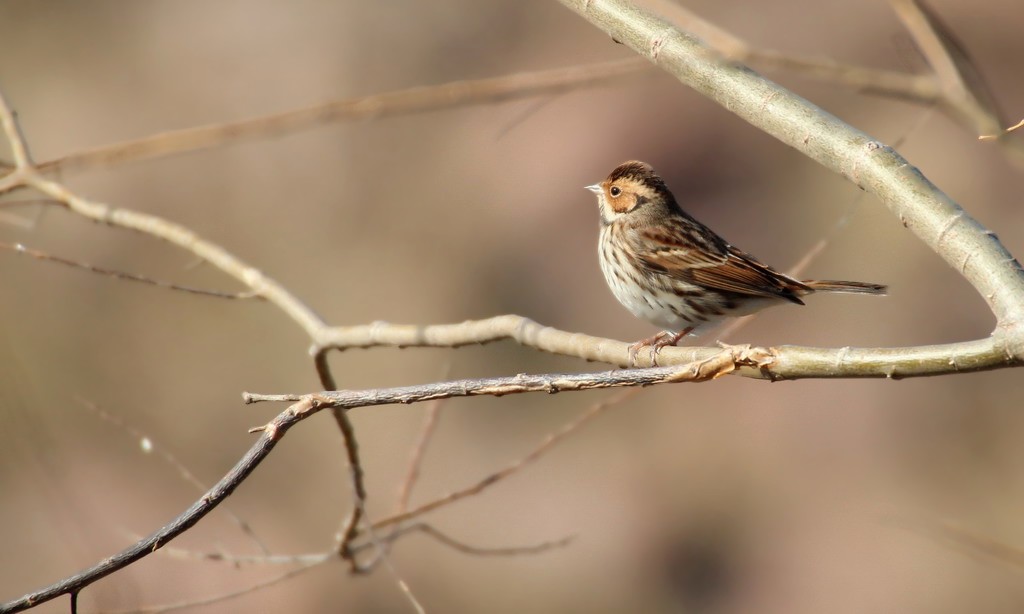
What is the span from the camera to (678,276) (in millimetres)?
5566

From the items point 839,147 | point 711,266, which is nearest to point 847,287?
point 711,266

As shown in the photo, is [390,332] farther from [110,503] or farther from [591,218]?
[110,503]

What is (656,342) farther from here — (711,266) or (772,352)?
(772,352)

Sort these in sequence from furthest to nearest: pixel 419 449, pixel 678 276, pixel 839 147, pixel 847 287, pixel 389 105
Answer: pixel 678 276
pixel 847 287
pixel 419 449
pixel 389 105
pixel 839 147

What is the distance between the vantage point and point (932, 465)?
29.2 feet

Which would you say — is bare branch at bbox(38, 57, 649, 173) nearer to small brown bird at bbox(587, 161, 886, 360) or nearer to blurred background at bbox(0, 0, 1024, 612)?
small brown bird at bbox(587, 161, 886, 360)

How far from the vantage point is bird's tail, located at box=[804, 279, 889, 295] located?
5.07 m

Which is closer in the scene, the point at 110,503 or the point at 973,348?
the point at 973,348

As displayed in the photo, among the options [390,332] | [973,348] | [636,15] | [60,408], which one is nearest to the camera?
[973,348]

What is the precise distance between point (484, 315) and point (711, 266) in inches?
187

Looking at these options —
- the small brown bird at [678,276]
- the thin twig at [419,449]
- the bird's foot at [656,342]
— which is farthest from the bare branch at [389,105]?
the small brown bird at [678,276]

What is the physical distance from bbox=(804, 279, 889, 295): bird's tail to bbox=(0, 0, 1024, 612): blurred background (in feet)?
12.0

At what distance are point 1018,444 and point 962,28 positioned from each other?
3.62 m

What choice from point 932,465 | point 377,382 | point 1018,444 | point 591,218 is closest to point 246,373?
point 377,382
